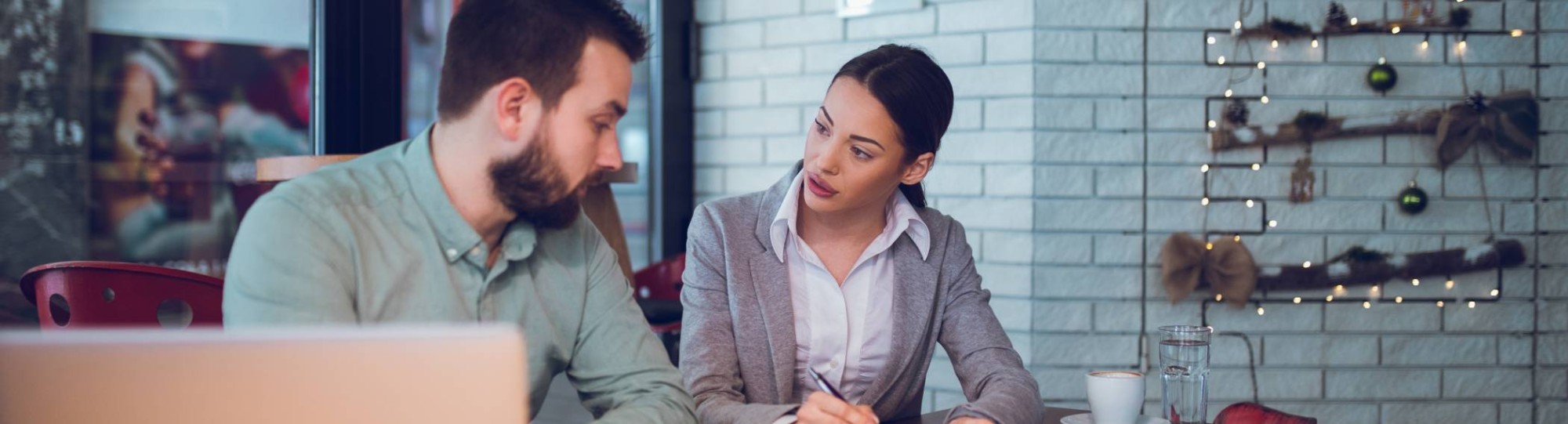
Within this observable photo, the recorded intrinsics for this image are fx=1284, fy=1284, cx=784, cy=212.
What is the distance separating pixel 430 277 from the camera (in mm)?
1263

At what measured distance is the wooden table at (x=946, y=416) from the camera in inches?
62.7

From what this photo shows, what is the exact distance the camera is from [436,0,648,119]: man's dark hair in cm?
125

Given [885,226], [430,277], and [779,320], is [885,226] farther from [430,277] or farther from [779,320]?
[430,277]

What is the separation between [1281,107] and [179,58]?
8.17ft

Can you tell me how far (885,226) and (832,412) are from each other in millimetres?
603

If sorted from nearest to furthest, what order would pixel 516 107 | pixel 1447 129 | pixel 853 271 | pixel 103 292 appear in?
pixel 516 107 → pixel 103 292 → pixel 853 271 → pixel 1447 129

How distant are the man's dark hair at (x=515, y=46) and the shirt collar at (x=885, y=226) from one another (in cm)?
70

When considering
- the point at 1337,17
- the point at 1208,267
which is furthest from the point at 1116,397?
the point at 1337,17

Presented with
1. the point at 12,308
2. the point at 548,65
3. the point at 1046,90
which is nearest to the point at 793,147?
the point at 1046,90

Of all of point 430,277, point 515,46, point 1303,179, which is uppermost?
point 515,46

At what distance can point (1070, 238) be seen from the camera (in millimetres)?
3197

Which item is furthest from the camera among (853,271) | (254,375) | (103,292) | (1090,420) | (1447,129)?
(1447,129)

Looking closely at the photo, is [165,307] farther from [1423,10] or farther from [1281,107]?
[1423,10]

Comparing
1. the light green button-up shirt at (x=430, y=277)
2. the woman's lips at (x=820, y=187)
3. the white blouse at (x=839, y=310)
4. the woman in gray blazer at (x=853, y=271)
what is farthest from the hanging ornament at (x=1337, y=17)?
the light green button-up shirt at (x=430, y=277)
